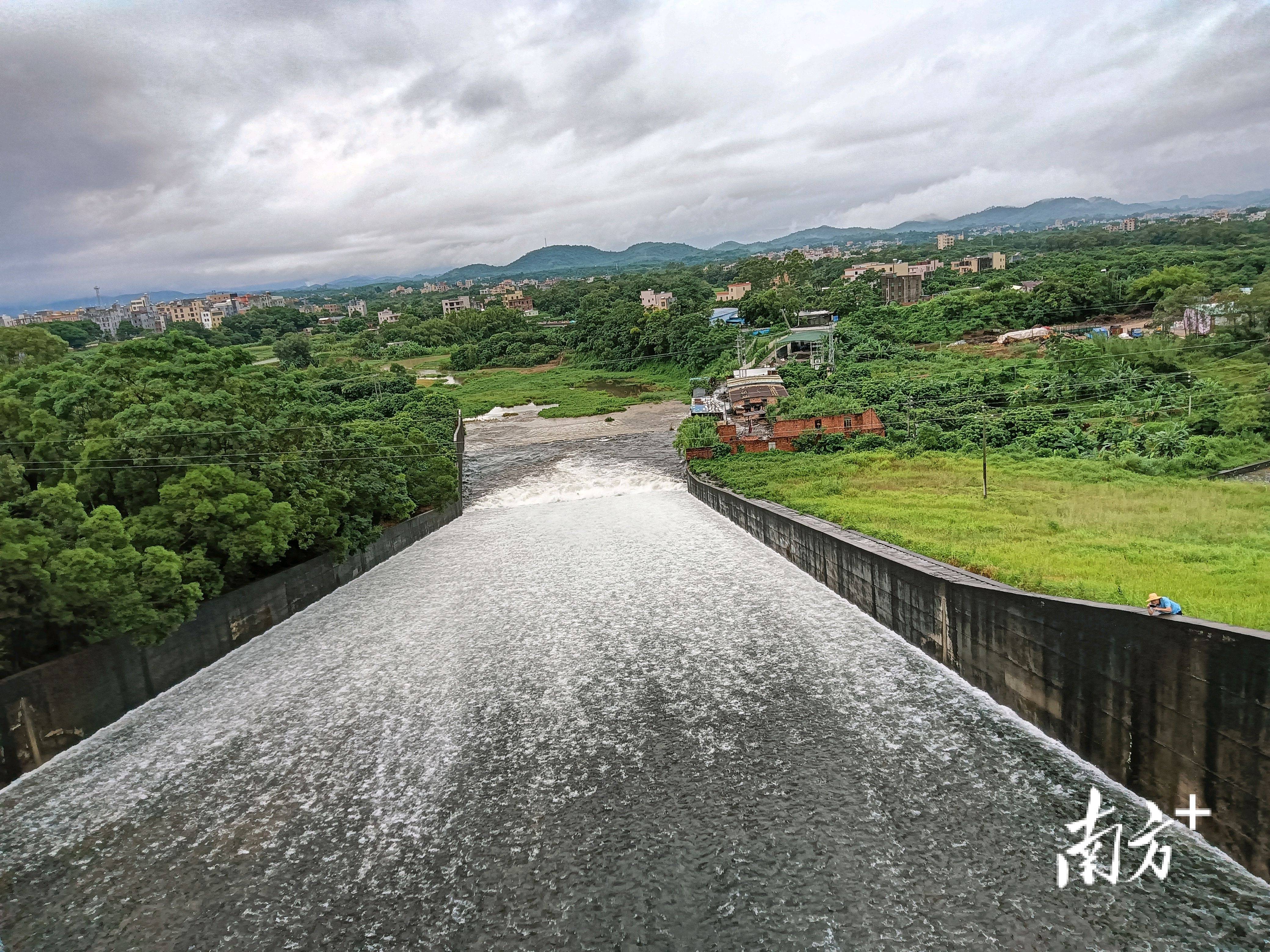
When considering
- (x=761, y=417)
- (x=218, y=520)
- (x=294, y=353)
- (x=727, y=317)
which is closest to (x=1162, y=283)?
(x=727, y=317)

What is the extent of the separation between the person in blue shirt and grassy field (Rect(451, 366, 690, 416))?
4606 cm

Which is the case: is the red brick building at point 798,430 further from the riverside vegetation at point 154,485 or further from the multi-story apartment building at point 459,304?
the multi-story apartment building at point 459,304

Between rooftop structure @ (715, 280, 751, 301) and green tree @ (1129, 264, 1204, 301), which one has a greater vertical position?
rooftop structure @ (715, 280, 751, 301)

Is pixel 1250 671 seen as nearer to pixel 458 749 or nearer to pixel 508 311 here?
pixel 458 749

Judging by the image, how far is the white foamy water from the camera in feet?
108

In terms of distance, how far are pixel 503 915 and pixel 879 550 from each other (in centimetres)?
1090

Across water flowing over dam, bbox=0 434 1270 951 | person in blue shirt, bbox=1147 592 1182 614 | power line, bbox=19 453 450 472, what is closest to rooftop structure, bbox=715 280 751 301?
power line, bbox=19 453 450 472

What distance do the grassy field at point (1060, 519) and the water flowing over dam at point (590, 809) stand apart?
251 cm

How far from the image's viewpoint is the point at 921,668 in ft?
45.2

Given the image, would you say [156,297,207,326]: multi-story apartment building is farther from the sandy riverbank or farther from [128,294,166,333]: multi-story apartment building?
the sandy riverbank

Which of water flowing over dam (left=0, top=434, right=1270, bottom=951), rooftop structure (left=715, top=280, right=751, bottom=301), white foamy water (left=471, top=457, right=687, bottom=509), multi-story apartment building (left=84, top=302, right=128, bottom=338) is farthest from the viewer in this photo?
multi-story apartment building (left=84, top=302, right=128, bottom=338)

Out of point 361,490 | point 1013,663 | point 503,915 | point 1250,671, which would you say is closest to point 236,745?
point 503,915

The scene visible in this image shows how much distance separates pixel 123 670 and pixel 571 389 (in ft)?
176

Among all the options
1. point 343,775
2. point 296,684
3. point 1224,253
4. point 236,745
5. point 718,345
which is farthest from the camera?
point 1224,253
